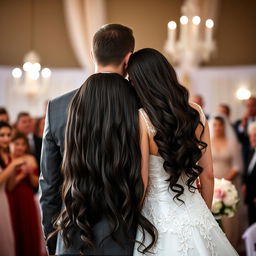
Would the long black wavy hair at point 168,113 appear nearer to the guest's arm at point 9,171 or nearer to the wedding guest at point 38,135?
the guest's arm at point 9,171

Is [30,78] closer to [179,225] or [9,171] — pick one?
[9,171]

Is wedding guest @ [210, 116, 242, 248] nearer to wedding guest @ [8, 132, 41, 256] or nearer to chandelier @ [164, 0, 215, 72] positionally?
chandelier @ [164, 0, 215, 72]

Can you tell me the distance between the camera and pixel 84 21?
9.51 metres

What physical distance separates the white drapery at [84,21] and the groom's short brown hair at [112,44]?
707 cm

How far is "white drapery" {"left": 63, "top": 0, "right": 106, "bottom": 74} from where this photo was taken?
935 centimetres

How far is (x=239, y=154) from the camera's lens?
20.2ft

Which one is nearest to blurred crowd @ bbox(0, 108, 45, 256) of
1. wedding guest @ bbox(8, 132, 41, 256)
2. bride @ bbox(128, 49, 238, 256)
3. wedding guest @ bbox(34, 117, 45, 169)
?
wedding guest @ bbox(8, 132, 41, 256)

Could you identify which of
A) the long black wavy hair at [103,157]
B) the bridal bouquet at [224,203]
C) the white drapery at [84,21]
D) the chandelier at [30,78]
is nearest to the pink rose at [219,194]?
the bridal bouquet at [224,203]

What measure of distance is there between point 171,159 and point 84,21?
7.65 meters

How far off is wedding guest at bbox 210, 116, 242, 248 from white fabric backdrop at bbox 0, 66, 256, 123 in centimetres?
355

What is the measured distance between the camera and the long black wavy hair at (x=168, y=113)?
218 centimetres

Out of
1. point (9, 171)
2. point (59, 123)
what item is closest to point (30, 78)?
point (9, 171)

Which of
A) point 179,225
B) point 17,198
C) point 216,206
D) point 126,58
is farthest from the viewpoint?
point 17,198

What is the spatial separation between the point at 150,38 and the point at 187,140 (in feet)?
26.8
